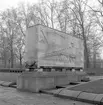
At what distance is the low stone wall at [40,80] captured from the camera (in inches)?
430

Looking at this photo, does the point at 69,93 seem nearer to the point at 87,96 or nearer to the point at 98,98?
the point at 87,96

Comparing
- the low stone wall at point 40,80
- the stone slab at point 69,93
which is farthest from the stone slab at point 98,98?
the low stone wall at point 40,80

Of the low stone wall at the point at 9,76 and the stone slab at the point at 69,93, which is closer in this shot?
the stone slab at the point at 69,93

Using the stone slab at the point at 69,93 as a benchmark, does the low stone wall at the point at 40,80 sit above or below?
above

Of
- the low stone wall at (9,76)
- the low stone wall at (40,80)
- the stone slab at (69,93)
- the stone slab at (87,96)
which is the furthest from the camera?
the low stone wall at (9,76)

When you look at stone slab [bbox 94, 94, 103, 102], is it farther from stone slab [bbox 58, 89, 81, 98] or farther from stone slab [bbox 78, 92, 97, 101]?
stone slab [bbox 58, 89, 81, 98]

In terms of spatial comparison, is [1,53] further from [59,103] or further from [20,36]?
[59,103]

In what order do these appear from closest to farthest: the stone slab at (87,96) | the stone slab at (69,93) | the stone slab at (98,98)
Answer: the stone slab at (98,98), the stone slab at (87,96), the stone slab at (69,93)

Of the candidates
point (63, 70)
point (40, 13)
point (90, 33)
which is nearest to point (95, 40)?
point (90, 33)

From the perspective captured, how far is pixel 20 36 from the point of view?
1583 inches

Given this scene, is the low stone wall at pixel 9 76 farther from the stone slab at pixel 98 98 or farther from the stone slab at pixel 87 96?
the stone slab at pixel 98 98

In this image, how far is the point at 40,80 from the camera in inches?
432

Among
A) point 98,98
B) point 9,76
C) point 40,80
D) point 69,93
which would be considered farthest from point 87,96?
point 9,76

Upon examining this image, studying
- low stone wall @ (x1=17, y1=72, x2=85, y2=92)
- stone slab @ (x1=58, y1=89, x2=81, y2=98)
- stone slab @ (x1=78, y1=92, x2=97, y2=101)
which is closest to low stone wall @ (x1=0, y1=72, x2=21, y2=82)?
low stone wall @ (x1=17, y1=72, x2=85, y2=92)
